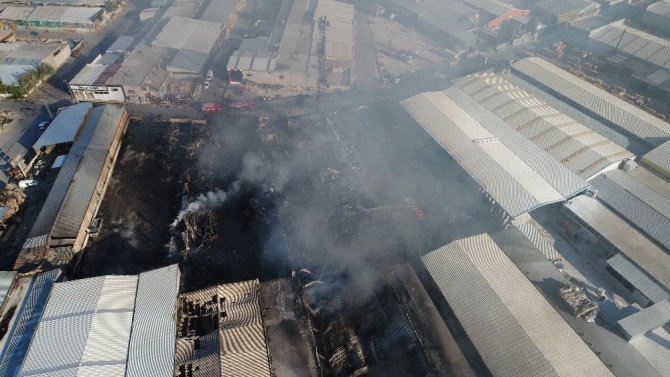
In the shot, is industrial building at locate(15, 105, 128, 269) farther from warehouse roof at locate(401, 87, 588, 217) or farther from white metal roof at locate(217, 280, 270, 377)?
warehouse roof at locate(401, 87, 588, 217)

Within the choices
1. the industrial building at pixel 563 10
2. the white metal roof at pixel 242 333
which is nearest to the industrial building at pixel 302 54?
the white metal roof at pixel 242 333

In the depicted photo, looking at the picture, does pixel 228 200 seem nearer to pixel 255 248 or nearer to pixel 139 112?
pixel 255 248

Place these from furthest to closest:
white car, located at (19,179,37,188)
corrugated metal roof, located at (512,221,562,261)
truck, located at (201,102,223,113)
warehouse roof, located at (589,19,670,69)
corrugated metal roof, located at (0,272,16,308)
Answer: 1. warehouse roof, located at (589,19,670,69)
2. truck, located at (201,102,223,113)
3. white car, located at (19,179,37,188)
4. corrugated metal roof, located at (512,221,562,261)
5. corrugated metal roof, located at (0,272,16,308)

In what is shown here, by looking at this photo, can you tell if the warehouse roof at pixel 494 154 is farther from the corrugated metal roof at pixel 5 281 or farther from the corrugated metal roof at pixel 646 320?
the corrugated metal roof at pixel 5 281

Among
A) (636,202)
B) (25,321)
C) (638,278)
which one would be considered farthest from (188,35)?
(638,278)

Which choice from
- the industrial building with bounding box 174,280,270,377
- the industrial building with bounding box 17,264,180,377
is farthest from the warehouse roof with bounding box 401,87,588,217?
the industrial building with bounding box 17,264,180,377

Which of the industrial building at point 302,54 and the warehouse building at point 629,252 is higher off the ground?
the industrial building at point 302,54

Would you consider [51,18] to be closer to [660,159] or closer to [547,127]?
[547,127]
